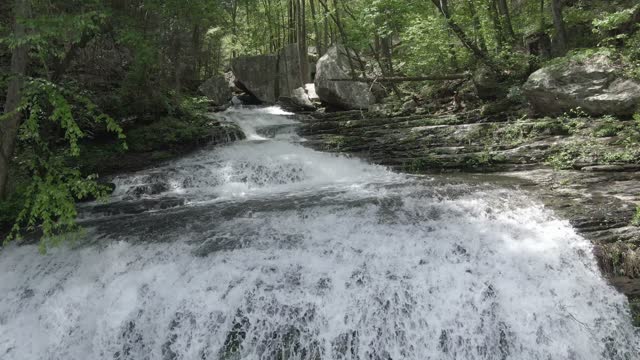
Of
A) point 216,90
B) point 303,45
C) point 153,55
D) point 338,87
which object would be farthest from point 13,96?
point 303,45

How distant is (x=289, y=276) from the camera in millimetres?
5371

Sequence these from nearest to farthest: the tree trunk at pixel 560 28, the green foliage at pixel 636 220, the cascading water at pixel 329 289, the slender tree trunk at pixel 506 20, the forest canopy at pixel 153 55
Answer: the cascading water at pixel 329 289, the green foliage at pixel 636 220, the forest canopy at pixel 153 55, the tree trunk at pixel 560 28, the slender tree trunk at pixel 506 20

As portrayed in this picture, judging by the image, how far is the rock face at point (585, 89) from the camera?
8.84 meters

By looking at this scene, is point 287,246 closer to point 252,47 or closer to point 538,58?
point 538,58

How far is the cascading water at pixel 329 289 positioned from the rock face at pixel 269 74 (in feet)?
55.2

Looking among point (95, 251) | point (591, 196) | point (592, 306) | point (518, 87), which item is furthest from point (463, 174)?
point (95, 251)

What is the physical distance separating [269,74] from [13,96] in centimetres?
1756

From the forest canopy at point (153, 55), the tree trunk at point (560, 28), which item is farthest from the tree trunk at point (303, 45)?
the tree trunk at point (560, 28)

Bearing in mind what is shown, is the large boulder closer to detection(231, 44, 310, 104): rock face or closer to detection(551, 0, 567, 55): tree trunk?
detection(231, 44, 310, 104): rock face

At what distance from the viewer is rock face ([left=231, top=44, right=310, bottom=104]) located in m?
23.0

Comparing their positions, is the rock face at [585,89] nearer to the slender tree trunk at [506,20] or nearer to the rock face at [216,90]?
the slender tree trunk at [506,20]

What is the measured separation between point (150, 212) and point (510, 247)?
6372 millimetres

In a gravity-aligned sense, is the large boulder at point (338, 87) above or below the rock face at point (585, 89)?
Result: above

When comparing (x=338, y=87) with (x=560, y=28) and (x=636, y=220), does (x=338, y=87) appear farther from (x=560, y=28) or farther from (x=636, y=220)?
(x=636, y=220)
